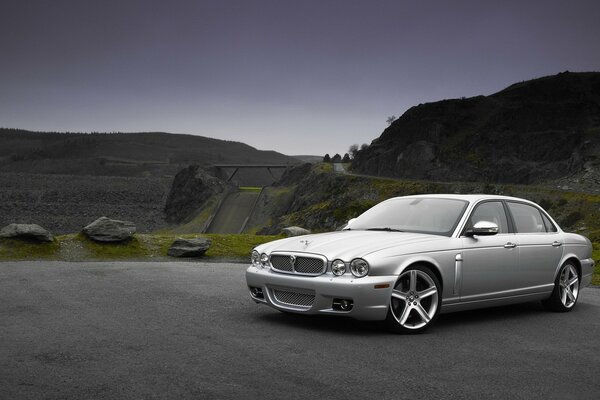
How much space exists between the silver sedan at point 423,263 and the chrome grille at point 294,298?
0.04 feet

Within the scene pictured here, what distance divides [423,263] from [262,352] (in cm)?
239

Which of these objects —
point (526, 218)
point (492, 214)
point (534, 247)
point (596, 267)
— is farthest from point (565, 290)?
point (596, 267)

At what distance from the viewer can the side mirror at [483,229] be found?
8500 mm

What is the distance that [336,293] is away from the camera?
7.63 m

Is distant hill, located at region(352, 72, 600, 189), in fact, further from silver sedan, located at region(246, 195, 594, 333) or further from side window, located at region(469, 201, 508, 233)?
side window, located at region(469, 201, 508, 233)

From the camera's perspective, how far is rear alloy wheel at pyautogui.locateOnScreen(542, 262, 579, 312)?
10.0 metres

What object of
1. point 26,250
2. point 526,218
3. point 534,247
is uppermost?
point 526,218

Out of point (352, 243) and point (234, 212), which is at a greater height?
point (352, 243)

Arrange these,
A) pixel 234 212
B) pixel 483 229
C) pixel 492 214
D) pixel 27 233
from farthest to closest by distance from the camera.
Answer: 1. pixel 234 212
2. pixel 27 233
3. pixel 492 214
4. pixel 483 229

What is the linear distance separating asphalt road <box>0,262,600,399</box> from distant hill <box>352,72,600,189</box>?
68812mm

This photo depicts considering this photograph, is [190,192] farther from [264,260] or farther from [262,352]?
[262,352]

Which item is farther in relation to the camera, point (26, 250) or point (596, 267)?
point (596, 267)

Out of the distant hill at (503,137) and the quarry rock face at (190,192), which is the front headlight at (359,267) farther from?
the quarry rock face at (190,192)

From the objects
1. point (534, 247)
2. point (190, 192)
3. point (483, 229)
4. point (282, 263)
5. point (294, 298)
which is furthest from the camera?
point (190, 192)
